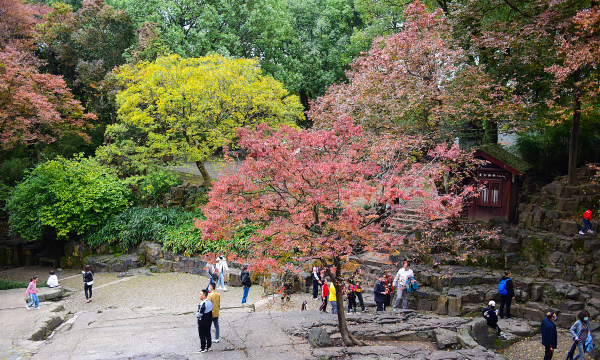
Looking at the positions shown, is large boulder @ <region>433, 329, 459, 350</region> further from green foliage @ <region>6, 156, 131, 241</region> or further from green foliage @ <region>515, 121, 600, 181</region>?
green foliage @ <region>6, 156, 131, 241</region>

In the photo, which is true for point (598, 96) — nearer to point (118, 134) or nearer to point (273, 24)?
point (273, 24)

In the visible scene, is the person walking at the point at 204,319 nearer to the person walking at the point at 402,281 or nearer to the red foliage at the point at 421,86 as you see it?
the person walking at the point at 402,281

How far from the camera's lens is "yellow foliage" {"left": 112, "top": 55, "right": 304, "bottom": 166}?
18.9 m

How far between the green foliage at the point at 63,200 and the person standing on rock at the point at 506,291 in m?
18.7

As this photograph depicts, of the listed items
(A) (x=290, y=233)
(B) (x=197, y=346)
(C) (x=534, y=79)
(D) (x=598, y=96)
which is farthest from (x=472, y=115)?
(B) (x=197, y=346)

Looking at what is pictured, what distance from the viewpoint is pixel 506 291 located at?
12461mm

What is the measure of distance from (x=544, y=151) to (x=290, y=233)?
15583mm

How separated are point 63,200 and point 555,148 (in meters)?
24.5

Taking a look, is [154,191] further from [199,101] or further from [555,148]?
[555,148]

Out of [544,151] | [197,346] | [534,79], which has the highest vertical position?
[534,79]

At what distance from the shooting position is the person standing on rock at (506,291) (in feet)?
40.7

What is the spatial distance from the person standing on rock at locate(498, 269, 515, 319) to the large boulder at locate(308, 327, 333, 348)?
6.46 metres

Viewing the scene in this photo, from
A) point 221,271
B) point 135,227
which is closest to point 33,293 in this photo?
point 221,271

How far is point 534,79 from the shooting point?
640 inches
